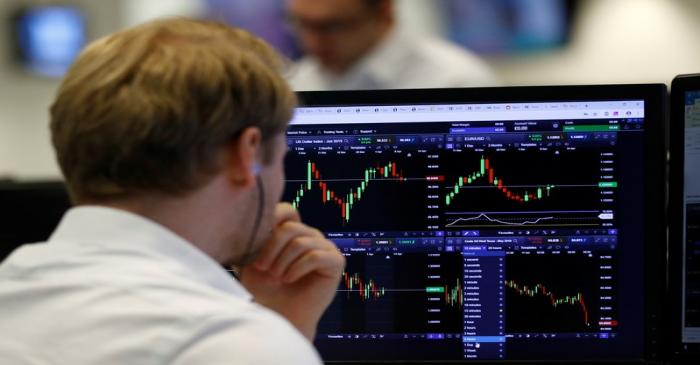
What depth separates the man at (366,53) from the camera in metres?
2.77

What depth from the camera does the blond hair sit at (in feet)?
3.06

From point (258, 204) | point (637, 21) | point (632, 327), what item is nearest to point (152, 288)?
point (258, 204)

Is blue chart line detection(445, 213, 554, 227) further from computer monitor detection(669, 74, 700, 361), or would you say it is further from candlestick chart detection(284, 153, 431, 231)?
computer monitor detection(669, 74, 700, 361)

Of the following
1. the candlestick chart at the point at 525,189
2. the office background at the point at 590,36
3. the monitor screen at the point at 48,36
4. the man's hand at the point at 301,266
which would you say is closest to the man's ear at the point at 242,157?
the man's hand at the point at 301,266

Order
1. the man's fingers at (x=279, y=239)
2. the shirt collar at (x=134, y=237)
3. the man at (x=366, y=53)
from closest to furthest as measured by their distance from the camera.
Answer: the shirt collar at (x=134, y=237), the man's fingers at (x=279, y=239), the man at (x=366, y=53)

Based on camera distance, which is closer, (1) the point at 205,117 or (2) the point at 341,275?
(1) the point at 205,117

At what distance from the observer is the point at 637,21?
515cm

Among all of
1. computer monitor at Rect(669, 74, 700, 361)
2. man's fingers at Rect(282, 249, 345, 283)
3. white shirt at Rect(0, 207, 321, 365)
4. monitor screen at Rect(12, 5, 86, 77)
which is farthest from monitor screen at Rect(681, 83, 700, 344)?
monitor screen at Rect(12, 5, 86, 77)

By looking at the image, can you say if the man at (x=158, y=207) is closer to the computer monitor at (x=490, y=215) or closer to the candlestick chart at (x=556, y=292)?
the computer monitor at (x=490, y=215)

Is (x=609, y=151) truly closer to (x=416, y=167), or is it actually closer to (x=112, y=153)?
(x=416, y=167)

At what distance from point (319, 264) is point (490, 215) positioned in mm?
263

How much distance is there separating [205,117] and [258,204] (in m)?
0.16

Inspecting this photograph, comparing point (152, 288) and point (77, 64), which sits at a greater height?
point (77, 64)

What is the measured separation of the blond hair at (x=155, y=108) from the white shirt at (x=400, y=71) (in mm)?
1822
